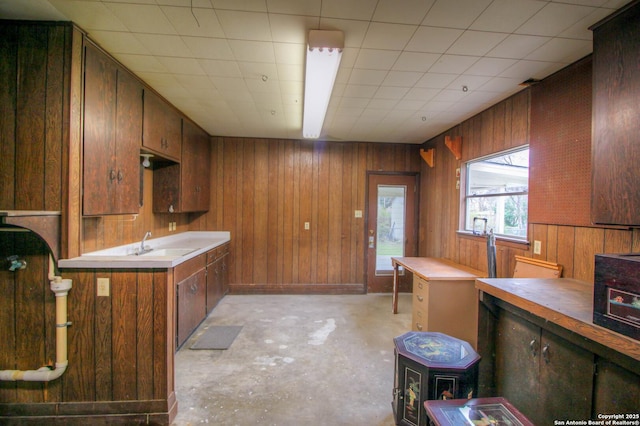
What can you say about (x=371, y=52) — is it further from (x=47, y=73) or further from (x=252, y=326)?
(x=252, y=326)

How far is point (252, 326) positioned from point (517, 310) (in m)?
2.79

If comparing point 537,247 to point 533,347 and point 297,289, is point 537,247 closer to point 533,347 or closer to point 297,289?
point 533,347

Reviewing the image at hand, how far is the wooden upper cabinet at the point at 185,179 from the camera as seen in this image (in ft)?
11.3

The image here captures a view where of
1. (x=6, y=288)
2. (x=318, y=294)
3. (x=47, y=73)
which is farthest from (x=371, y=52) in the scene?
(x=318, y=294)

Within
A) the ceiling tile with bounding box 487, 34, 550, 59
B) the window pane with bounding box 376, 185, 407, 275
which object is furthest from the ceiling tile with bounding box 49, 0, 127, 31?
the window pane with bounding box 376, 185, 407, 275

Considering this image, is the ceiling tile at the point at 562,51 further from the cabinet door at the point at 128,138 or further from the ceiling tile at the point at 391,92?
the cabinet door at the point at 128,138

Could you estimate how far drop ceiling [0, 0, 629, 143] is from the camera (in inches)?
63.6

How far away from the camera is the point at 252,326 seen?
11.0ft

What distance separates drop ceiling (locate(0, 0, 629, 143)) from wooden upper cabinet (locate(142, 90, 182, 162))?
18cm

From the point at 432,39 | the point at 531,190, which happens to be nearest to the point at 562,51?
the point at 432,39

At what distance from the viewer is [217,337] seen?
3.06 meters

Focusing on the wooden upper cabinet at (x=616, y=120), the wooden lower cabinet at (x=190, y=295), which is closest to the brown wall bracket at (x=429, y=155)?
the wooden upper cabinet at (x=616, y=120)

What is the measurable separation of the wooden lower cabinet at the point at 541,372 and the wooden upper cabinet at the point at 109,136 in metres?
3.09

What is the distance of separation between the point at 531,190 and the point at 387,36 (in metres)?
1.87
